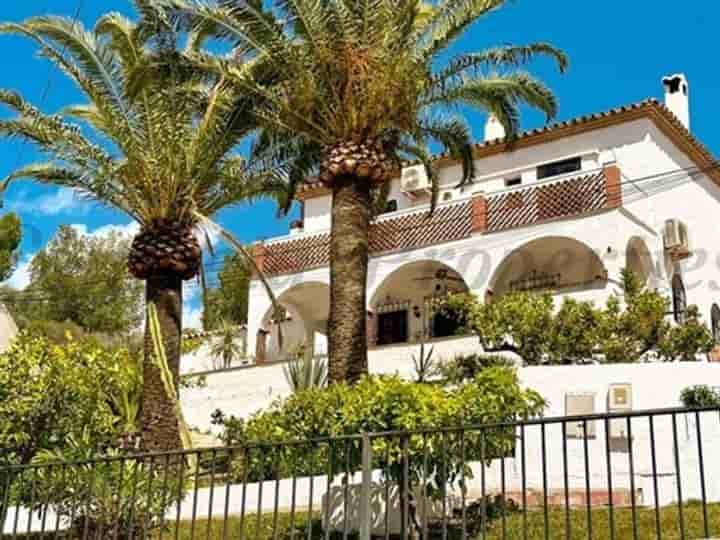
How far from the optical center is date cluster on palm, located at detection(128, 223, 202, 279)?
46.1 ft

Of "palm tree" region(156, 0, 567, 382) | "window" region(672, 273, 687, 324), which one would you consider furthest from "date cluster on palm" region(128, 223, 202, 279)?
"window" region(672, 273, 687, 324)

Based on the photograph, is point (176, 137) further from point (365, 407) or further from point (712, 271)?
point (712, 271)

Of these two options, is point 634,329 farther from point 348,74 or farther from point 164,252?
point 164,252

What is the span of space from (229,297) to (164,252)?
73.5ft

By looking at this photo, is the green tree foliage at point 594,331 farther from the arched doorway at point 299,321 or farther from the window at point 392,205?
the window at point 392,205

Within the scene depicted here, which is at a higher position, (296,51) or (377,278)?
(296,51)

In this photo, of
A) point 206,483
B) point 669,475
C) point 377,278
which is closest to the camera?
point 669,475

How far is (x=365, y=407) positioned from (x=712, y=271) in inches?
687

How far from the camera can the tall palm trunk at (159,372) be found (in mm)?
13719

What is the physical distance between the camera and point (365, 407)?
9766 millimetres

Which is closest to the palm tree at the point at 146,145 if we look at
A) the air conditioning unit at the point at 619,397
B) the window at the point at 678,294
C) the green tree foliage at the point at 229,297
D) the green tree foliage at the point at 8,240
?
the air conditioning unit at the point at 619,397

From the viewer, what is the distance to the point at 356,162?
42.2 ft

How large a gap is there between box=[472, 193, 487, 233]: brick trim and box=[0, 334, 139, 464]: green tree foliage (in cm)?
1037

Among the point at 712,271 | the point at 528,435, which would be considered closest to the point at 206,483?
the point at 528,435
